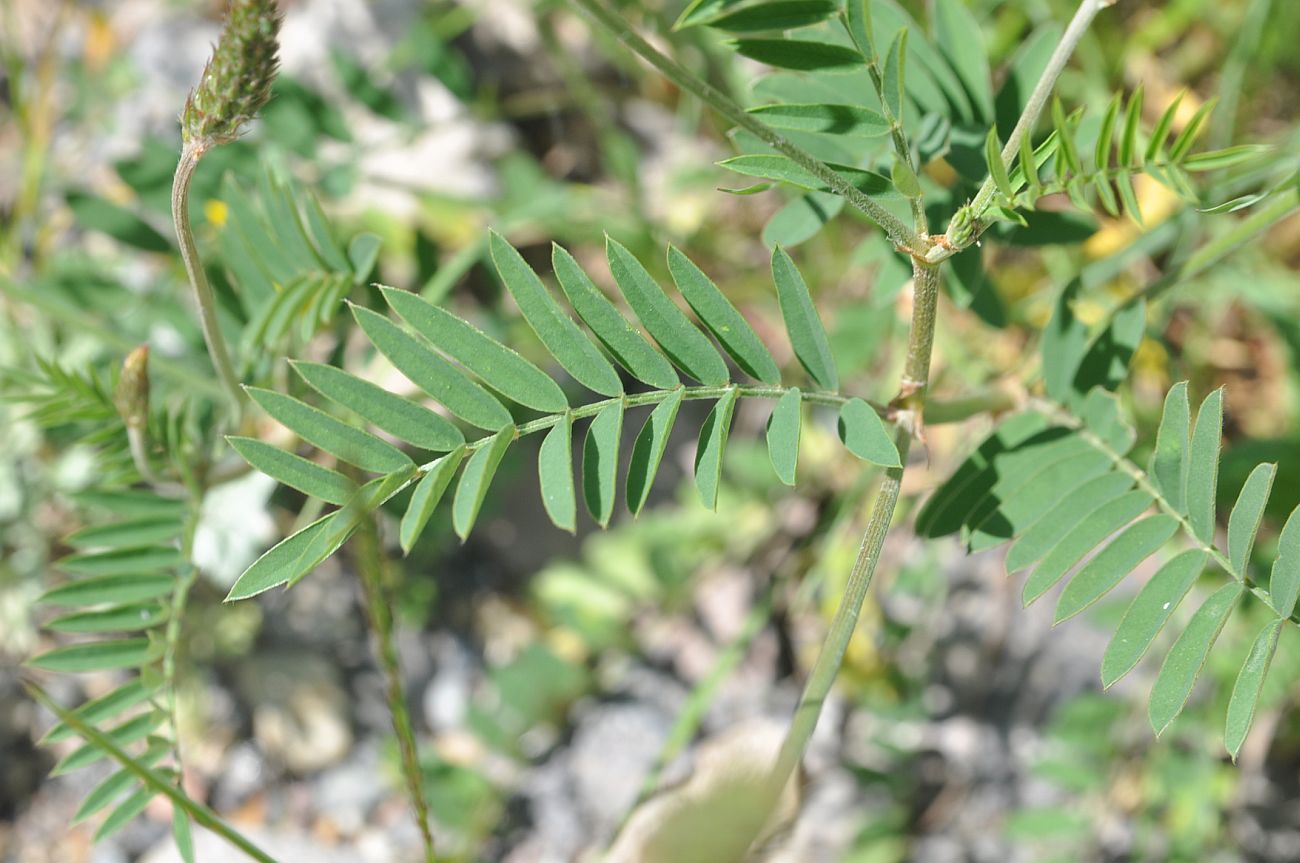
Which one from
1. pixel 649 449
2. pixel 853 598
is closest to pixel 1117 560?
pixel 853 598

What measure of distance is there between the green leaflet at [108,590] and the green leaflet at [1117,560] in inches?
45.2

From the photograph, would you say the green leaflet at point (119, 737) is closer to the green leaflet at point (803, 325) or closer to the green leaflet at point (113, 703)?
the green leaflet at point (113, 703)

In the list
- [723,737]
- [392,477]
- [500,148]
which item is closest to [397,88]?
[500,148]

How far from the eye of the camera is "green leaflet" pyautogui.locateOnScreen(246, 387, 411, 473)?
3.84 feet

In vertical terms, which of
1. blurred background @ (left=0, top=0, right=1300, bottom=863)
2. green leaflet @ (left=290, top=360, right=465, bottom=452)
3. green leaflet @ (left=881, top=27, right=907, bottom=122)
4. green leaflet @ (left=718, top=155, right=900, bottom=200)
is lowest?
blurred background @ (left=0, top=0, right=1300, bottom=863)

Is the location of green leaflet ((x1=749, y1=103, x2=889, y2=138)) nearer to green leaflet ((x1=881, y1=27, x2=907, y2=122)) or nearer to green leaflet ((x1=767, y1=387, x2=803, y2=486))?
green leaflet ((x1=881, y1=27, x2=907, y2=122))

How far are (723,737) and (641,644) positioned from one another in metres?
0.31

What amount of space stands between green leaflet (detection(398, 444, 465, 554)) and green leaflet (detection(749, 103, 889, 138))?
1.62 feet

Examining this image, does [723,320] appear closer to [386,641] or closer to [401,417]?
[401,417]

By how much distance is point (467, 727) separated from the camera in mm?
2648

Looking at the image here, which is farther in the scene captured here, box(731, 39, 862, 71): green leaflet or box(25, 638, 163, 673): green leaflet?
box(25, 638, 163, 673): green leaflet

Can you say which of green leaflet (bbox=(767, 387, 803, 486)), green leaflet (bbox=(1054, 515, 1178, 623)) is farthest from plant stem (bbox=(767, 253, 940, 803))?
green leaflet (bbox=(1054, 515, 1178, 623))

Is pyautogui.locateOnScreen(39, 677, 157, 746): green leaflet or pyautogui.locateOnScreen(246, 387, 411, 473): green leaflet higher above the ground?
pyautogui.locateOnScreen(246, 387, 411, 473): green leaflet

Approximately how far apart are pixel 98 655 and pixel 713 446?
2.96 feet
